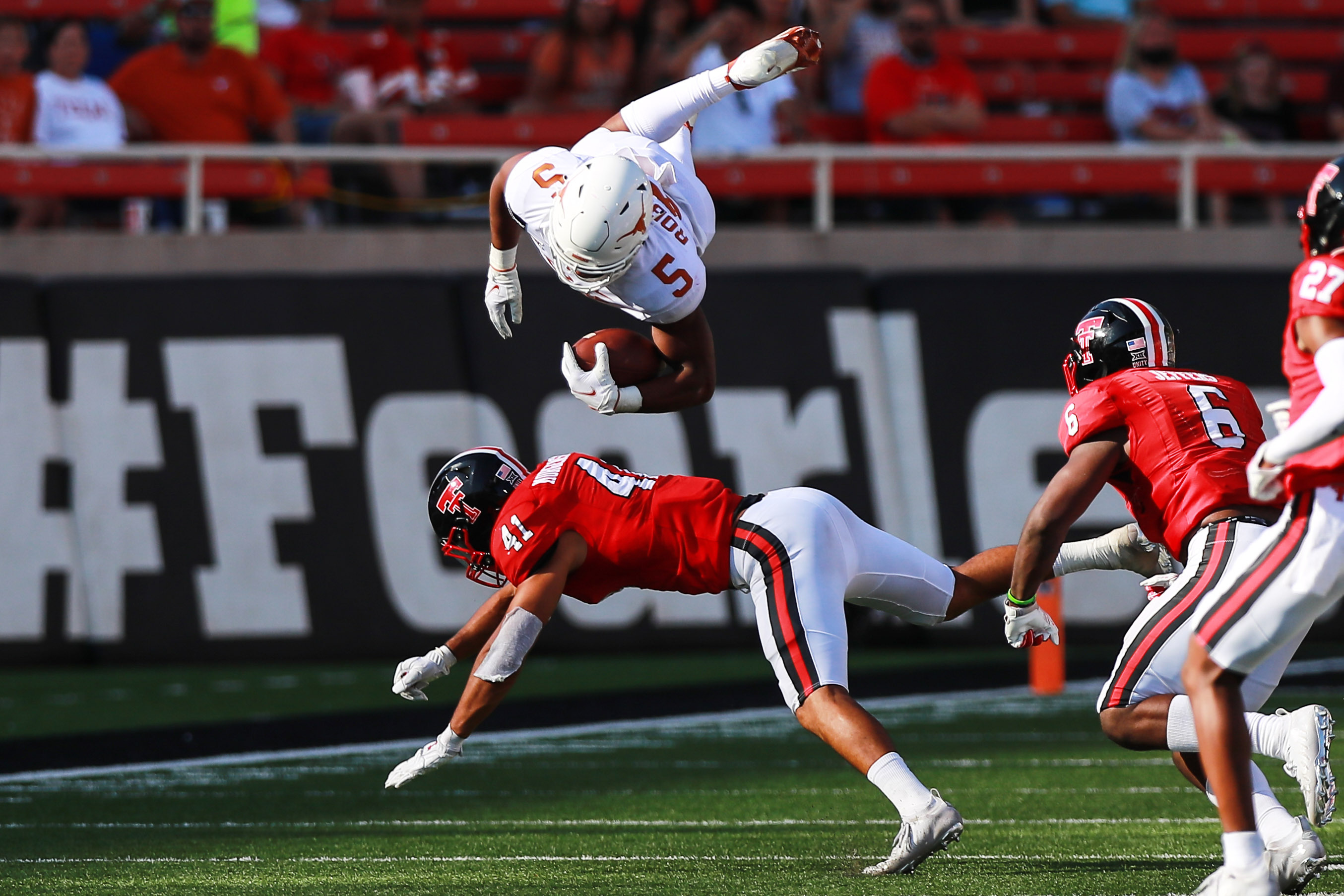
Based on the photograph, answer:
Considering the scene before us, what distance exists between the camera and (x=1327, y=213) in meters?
3.94

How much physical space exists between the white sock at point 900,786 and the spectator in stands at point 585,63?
25.1ft

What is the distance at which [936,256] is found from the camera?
11.4 metres

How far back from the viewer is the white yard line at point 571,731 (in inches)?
277

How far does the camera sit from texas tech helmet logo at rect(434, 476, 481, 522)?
5371mm

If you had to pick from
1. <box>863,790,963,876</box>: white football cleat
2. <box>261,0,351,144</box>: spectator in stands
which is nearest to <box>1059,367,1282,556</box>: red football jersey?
<box>863,790,963,876</box>: white football cleat

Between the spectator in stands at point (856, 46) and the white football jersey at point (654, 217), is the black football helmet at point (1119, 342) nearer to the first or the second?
the white football jersey at point (654, 217)

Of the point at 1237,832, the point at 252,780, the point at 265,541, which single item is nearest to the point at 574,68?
the point at 265,541

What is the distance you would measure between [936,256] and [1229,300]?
5.85 ft

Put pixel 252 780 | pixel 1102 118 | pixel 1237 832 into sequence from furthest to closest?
1. pixel 1102 118
2. pixel 252 780
3. pixel 1237 832

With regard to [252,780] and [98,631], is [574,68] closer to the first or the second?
[98,631]

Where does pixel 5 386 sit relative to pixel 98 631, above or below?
above

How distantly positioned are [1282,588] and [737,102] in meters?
8.11

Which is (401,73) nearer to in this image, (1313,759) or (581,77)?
(581,77)

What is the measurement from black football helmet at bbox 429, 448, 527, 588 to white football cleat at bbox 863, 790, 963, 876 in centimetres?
148
